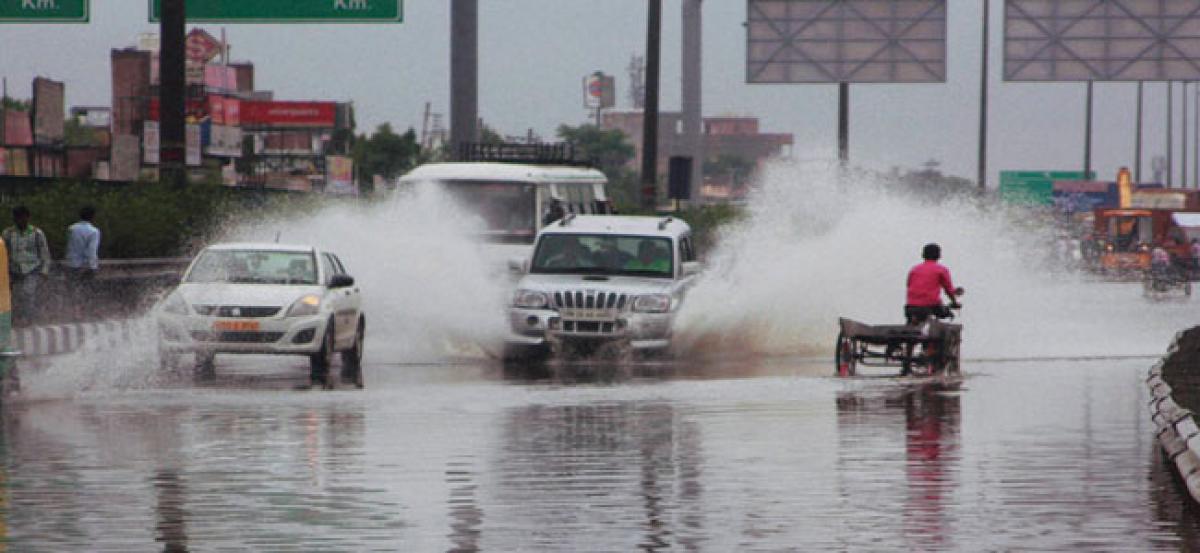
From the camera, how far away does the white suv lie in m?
28.2

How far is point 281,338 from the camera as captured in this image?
24828 mm

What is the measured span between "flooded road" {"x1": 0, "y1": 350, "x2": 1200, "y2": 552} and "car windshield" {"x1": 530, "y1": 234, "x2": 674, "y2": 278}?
20.4ft

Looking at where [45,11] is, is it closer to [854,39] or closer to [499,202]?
[499,202]

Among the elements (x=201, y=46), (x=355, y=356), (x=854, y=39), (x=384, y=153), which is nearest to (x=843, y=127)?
(x=854, y=39)

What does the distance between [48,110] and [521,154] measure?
61.4 m

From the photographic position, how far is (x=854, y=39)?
63312 mm

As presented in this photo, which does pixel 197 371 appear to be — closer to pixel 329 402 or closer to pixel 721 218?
pixel 329 402

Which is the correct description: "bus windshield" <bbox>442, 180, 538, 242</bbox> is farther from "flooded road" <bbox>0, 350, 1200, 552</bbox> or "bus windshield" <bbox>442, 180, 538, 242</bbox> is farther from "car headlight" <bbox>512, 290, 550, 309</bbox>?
"flooded road" <bbox>0, 350, 1200, 552</bbox>

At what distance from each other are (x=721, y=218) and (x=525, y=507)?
47.0 m

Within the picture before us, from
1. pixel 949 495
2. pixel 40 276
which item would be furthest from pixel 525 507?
pixel 40 276

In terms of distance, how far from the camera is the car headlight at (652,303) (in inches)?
1112

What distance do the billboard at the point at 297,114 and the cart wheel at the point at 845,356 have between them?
119 m

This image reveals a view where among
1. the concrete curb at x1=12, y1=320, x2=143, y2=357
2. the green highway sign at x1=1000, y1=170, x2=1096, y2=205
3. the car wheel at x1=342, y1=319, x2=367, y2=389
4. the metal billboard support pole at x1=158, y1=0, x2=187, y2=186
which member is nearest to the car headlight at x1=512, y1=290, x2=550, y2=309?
the car wheel at x1=342, y1=319, x2=367, y2=389

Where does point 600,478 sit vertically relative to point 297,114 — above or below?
below
